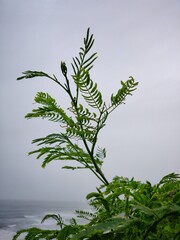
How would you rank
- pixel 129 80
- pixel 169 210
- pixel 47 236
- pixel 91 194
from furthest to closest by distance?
1. pixel 129 80
2. pixel 47 236
3. pixel 91 194
4. pixel 169 210

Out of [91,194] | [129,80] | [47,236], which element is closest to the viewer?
[91,194]

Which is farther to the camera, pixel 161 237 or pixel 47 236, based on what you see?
pixel 47 236

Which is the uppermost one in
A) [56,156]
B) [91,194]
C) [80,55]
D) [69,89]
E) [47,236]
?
[80,55]

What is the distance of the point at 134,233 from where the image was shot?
55 centimetres

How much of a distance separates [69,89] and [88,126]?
0.65 ft

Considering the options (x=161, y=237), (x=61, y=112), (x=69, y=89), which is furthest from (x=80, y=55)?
(x=161, y=237)

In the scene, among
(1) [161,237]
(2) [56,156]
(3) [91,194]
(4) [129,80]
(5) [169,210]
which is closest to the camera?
(5) [169,210]

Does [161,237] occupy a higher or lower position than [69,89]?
lower

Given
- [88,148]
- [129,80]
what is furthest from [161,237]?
[129,80]

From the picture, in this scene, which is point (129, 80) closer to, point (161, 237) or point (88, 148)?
point (88, 148)

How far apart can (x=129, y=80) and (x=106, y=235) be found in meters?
0.82

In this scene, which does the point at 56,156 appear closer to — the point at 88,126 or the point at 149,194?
the point at 88,126

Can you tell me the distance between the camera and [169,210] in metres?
0.46

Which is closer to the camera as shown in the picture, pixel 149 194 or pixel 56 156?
pixel 149 194
